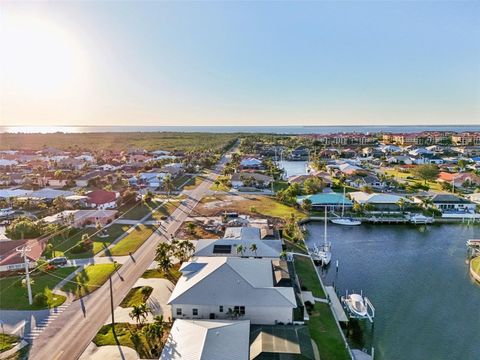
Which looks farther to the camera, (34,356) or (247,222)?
(247,222)

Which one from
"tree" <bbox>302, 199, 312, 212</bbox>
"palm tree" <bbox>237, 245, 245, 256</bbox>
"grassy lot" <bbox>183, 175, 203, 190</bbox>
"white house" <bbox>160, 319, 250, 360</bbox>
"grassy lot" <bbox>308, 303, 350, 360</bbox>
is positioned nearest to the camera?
"white house" <bbox>160, 319, 250, 360</bbox>

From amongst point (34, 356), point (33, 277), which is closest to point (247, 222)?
point (33, 277)

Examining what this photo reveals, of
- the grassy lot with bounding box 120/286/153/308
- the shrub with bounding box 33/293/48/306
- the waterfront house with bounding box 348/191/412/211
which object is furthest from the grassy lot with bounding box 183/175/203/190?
the shrub with bounding box 33/293/48/306

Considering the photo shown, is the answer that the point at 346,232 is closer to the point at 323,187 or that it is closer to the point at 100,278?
the point at 323,187

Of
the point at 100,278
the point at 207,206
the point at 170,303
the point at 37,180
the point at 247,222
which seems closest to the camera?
the point at 170,303

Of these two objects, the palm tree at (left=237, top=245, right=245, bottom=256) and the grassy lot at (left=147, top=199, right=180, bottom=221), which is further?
the grassy lot at (left=147, top=199, right=180, bottom=221)

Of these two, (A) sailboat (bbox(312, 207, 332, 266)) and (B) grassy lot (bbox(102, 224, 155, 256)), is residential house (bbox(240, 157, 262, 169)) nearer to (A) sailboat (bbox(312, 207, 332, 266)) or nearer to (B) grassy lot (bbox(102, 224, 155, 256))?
(B) grassy lot (bbox(102, 224, 155, 256))

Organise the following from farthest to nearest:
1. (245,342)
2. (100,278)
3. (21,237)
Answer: (21,237), (100,278), (245,342)
